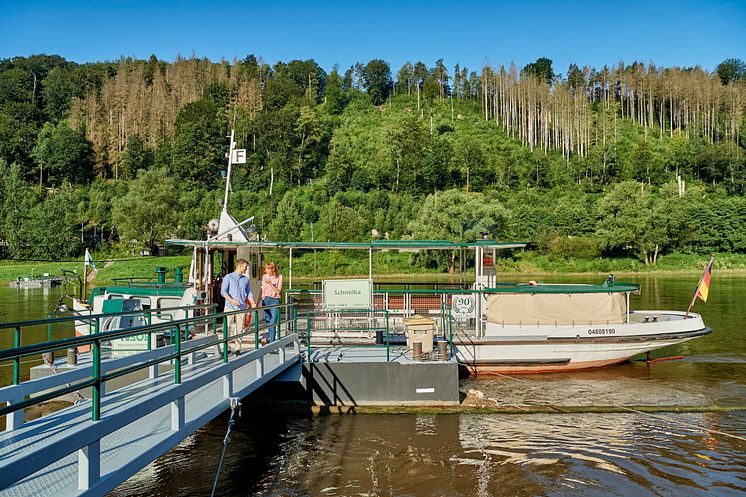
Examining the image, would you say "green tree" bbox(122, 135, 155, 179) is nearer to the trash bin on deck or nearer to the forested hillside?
the forested hillside

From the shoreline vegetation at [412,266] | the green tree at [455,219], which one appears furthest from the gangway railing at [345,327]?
the green tree at [455,219]

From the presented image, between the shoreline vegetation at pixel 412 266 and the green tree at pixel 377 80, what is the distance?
9374cm

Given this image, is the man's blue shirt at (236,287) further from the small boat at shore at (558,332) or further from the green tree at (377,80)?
the green tree at (377,80)

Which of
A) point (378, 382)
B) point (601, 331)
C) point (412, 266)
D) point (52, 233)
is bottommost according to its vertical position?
point (378, 382)

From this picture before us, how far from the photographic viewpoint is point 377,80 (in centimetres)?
15562

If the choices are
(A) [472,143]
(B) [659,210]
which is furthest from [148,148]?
(B) [659,210]

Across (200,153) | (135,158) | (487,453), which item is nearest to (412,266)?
(487,453)

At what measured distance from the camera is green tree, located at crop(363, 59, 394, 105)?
152750mm

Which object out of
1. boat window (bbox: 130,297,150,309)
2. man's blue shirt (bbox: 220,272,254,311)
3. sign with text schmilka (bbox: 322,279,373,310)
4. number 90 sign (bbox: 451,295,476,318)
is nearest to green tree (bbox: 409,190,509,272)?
number 90 sign (bbox: 451,295,476,318)

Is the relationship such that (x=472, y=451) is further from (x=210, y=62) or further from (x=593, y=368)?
(x=210, y=62)

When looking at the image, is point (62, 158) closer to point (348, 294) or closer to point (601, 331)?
point (348, 294)

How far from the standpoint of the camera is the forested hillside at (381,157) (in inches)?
2808

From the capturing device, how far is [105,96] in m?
131

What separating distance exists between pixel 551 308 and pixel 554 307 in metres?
0.09
